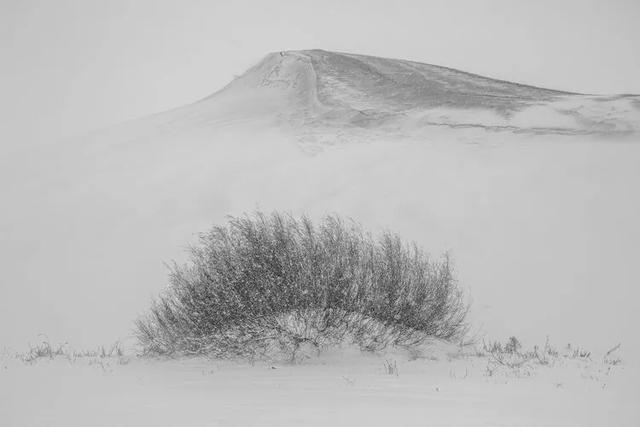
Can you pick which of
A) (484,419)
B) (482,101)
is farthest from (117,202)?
(484,419)

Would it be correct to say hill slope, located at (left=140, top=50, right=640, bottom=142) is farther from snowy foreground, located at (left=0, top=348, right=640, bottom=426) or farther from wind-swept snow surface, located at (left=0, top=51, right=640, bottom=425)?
snowy foreground, located at (left=0, top=348, right=640, bottom=426)

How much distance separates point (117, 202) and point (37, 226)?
3.19 m

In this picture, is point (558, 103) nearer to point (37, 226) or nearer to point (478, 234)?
point (478, 234)

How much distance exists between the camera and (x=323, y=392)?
286 inches

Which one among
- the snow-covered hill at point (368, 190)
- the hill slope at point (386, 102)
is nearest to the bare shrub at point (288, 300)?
the snow-covered hill at point (368, 190)

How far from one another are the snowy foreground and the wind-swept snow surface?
167 cm

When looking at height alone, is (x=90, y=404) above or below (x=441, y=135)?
below

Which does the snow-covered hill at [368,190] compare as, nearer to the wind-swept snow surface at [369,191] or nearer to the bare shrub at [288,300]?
the wind-swept snow surface at [369,191]

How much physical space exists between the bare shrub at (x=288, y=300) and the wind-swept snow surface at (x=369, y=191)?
153 cm

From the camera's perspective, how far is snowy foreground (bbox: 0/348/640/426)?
Answer: 579 cm

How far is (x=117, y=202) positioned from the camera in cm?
2380

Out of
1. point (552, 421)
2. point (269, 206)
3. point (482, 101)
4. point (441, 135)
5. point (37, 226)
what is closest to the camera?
point (552, 421)

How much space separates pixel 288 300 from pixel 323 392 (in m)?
2.41

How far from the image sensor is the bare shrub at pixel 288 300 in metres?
9.45
